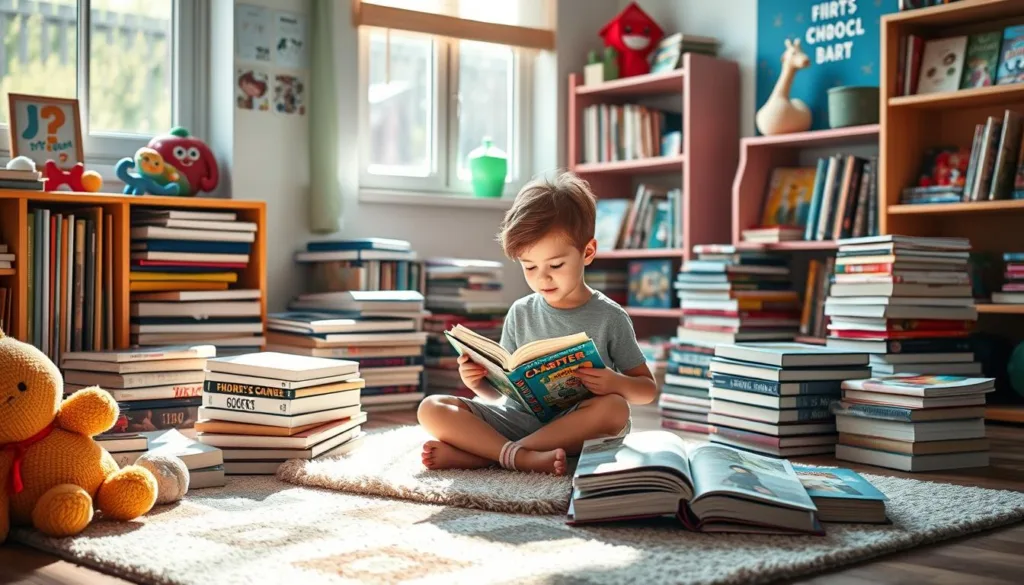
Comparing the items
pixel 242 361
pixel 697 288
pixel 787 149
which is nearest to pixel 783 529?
pixel 242 361

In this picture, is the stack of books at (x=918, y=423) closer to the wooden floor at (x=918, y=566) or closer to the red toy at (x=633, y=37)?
the wooden floor at (x=918, y=566)

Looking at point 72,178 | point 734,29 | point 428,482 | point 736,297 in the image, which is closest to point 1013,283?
point 736,297

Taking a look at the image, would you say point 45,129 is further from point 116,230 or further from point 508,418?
point 508,418

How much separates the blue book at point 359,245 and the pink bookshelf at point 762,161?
1123 mm

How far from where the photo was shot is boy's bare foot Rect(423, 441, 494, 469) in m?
2.14

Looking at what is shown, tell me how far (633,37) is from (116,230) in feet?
6.66

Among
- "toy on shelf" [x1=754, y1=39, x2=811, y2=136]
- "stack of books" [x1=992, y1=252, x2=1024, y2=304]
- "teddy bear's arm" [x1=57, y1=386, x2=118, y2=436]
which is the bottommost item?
"teddy bear's arm" [x1=57, y1=386, x2=118, y2=436]

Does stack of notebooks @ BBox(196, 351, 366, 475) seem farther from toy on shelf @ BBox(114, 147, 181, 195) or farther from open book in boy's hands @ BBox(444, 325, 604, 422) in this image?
toy on shelf @ BBox(114, 147, 181, 195)

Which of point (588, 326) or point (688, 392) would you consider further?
point (688, 392)

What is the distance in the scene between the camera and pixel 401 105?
13.2 feet

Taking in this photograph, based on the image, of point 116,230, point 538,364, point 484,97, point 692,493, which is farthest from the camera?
point 484,97

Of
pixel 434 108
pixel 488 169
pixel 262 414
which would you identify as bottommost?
pixel 262 414

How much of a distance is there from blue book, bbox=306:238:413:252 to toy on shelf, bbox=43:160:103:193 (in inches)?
29.6

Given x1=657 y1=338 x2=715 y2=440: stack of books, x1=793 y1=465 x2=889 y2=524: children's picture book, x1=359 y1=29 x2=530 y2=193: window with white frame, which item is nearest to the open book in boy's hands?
x1=793 y1=465 x2=889 y2=524: children's picture book
